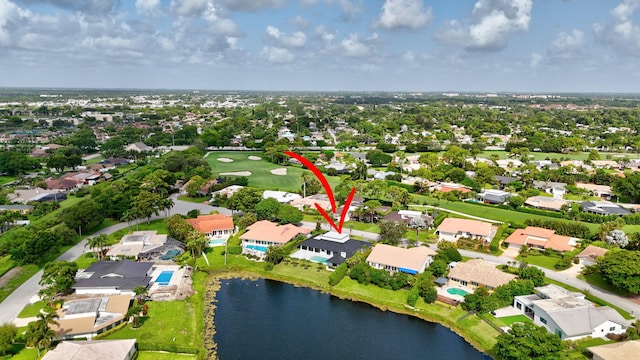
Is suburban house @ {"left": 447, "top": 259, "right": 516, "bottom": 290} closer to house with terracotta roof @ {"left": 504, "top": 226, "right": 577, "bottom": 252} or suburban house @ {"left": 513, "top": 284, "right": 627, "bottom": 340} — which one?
suburban house @ {"left": 513, "top": 284, "right": 627, "bottom": 340}

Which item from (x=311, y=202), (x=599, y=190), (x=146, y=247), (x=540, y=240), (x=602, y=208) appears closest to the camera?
(x=146, y=247)

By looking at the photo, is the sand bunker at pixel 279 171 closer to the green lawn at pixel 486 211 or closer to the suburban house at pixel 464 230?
the green lawn at pixel 486 211

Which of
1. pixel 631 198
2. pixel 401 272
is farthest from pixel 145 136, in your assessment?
pixel 631 198

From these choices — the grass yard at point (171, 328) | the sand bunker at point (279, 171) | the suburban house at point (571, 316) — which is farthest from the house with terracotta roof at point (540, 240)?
the sand bunker at point (279, 171)

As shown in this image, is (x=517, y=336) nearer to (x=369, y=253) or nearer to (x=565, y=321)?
(x=565, y=321)

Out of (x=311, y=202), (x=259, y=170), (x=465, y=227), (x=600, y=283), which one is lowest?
(x=259, y=170)

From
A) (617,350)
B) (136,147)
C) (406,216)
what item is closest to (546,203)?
(406,216)

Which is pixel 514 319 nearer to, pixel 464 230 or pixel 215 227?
pixel 464 230
